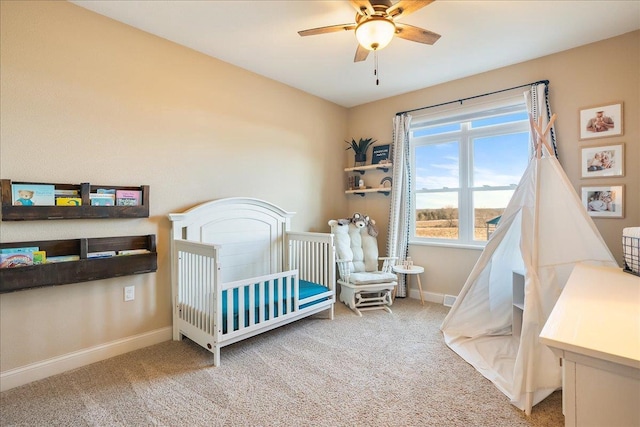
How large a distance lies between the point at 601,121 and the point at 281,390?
3521 mm

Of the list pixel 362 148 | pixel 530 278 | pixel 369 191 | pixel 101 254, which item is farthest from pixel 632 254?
pixel 101 254

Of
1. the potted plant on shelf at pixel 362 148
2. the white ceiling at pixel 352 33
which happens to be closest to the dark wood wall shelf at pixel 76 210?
the white ceiling at pixel 352 33

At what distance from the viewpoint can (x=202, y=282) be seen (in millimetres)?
2434

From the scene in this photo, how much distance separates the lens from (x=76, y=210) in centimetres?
216

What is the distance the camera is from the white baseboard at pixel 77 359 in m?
2.01

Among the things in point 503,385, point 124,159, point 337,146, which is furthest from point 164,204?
point 503,385

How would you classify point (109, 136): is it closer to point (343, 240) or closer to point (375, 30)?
point (375, 30)

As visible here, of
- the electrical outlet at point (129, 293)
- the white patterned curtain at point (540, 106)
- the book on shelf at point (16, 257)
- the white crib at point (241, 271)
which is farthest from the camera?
the white patterned curtain at point (540, 106)

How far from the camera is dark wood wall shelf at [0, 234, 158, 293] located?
1.95 m

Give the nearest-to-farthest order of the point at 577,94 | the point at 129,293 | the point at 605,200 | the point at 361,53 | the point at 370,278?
the point at 361,53
the point at 129,293
the point at 605,200
the point at 577,94
the point at 370,278

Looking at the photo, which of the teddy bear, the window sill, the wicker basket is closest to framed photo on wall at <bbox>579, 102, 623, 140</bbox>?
the window sill

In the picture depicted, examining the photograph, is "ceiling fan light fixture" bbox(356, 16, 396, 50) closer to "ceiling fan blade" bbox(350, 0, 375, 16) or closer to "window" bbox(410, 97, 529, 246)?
"ceiling fan blade" bbox(350, 0, 375, 16)

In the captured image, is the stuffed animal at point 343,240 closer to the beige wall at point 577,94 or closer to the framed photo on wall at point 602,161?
the beige wall at point 577,94

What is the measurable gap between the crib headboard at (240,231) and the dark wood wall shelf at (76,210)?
29cm
